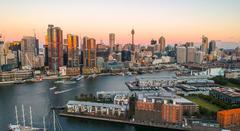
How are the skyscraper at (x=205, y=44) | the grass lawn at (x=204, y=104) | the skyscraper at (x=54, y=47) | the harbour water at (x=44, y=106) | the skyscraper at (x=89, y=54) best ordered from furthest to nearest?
the skyscraper at (x=205, y=44) < the skyscraper at (x=89, y=54) < the skyscraper at (x=54, y=47) < the grass lawn at (x=204, y=104) < the harbour water at (x=44, y=106)

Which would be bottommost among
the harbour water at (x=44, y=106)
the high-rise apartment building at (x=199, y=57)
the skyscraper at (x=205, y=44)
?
the harbour water at (x=44, y=106)

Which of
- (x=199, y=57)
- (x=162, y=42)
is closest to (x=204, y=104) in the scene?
(x=199, y=57)

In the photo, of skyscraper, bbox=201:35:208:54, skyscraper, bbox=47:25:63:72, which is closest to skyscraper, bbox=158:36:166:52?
skyscraper, bbox=201:35:208:54

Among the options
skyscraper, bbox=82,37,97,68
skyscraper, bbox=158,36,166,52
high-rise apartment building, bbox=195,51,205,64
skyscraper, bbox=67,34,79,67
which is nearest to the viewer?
skyscraper, bbox=67,34,79,67

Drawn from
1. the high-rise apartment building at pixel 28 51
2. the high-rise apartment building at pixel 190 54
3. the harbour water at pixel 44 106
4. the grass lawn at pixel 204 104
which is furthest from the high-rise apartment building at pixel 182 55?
the grass lawn at pixel 204 104

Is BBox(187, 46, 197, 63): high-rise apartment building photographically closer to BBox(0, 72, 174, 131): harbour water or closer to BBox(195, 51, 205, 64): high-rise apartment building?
BBox(195, 51, 205, 64): high-rise apartment building

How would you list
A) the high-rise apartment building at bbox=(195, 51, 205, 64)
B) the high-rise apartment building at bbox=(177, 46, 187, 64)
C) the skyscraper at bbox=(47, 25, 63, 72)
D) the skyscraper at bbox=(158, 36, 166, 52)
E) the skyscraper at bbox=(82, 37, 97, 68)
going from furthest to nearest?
1. the skyscraper at bbox=(158, 36, 166, 52)
2. the high-rise apartment building at bbox=(177, 46, 187, 64)
3. the high-rise apartment building at bbox=(195, 51, 205, 64)
4. the skyscraper at bbox=(82, 37, 97, 68)
5. the skyscraper at bbox=(47, 25, 63, 72)

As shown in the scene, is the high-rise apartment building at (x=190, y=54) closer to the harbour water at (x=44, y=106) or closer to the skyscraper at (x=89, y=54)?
the skyscraper at (x=89, y=54)

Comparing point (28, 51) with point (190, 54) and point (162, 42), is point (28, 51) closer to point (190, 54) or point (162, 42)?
point (190, 54)
